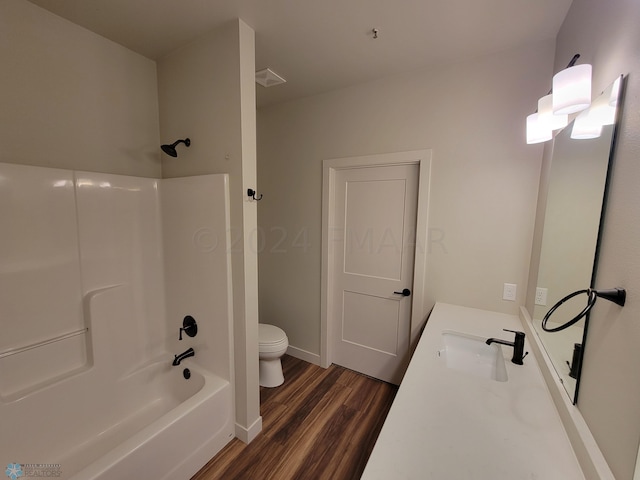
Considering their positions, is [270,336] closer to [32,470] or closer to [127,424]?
[127,424]

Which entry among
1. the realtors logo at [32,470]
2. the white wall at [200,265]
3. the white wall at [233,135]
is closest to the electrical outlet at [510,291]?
the white wall at [233,135]

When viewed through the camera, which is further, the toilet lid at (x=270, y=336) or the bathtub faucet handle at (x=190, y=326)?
the toilet lid at (x=270, y=336)

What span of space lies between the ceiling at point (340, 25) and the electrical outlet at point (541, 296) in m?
1.47

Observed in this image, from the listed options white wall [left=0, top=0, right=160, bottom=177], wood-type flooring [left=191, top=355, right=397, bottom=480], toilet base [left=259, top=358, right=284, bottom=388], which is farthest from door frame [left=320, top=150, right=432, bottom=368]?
white wall [left=0, top=0, right=160, bottom=177]

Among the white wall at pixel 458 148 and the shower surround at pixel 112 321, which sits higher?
the white wall at pixel 458 148

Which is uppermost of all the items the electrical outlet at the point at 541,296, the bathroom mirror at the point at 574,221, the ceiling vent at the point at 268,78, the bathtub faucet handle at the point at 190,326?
the ceiling vent at the point at 268,78

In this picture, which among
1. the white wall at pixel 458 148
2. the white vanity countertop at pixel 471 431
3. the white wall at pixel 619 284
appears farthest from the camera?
the white wall at pixel 458 148

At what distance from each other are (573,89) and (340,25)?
1.22 m

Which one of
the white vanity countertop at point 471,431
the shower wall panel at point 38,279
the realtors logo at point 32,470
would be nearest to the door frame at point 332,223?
the white vanity countertop at point 471,431

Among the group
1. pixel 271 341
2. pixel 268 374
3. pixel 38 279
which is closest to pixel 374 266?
pixel 271 341

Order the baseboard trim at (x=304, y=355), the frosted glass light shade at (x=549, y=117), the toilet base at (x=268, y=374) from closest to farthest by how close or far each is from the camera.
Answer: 1. the frosted glass light shade at (x=549, y=117)
2. the toilet base at (x=268, y=374)
3. the baseboard trim at (x=304, y=355)

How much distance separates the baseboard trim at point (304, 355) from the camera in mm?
2693

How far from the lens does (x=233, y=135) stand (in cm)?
160

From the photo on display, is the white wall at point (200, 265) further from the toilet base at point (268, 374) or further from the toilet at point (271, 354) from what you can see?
the toilet base at point (268, 374)
